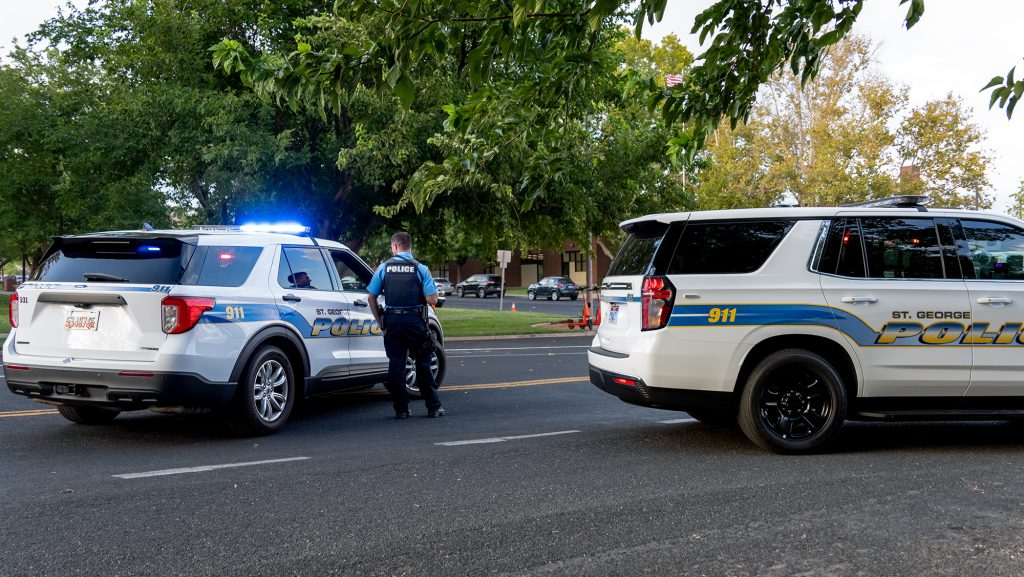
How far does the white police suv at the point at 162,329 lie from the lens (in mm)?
6805

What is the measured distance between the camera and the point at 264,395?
24.8 ft

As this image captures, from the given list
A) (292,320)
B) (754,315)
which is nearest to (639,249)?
(754,315)

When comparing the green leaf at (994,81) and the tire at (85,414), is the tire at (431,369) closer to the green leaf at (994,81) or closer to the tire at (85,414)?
the tire at (85,414)

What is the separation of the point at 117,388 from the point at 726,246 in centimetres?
475

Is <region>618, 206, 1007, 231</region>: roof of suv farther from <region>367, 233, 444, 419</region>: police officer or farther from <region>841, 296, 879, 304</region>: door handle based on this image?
<region>367, 233, 444, 419</region>: police officer

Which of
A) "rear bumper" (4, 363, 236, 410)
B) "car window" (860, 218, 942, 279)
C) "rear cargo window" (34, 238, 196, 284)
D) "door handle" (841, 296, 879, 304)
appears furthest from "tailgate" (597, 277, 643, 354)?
"rear cargo window" (34, 238, 196, 284)

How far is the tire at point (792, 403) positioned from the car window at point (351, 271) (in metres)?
4.30

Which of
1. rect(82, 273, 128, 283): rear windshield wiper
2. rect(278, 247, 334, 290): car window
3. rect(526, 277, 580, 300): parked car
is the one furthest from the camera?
rect(526, 277, 580, 300): parked car

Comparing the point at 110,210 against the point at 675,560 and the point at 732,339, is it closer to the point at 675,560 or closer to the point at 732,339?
the point at 732,339

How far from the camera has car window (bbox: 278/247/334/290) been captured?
8156 mm

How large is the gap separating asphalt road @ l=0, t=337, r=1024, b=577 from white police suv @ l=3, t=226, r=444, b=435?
1.37 ft

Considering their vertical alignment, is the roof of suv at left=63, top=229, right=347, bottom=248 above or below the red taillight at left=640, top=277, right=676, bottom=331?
above

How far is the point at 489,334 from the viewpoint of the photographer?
23.9 metres

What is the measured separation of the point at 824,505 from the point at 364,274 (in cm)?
566
